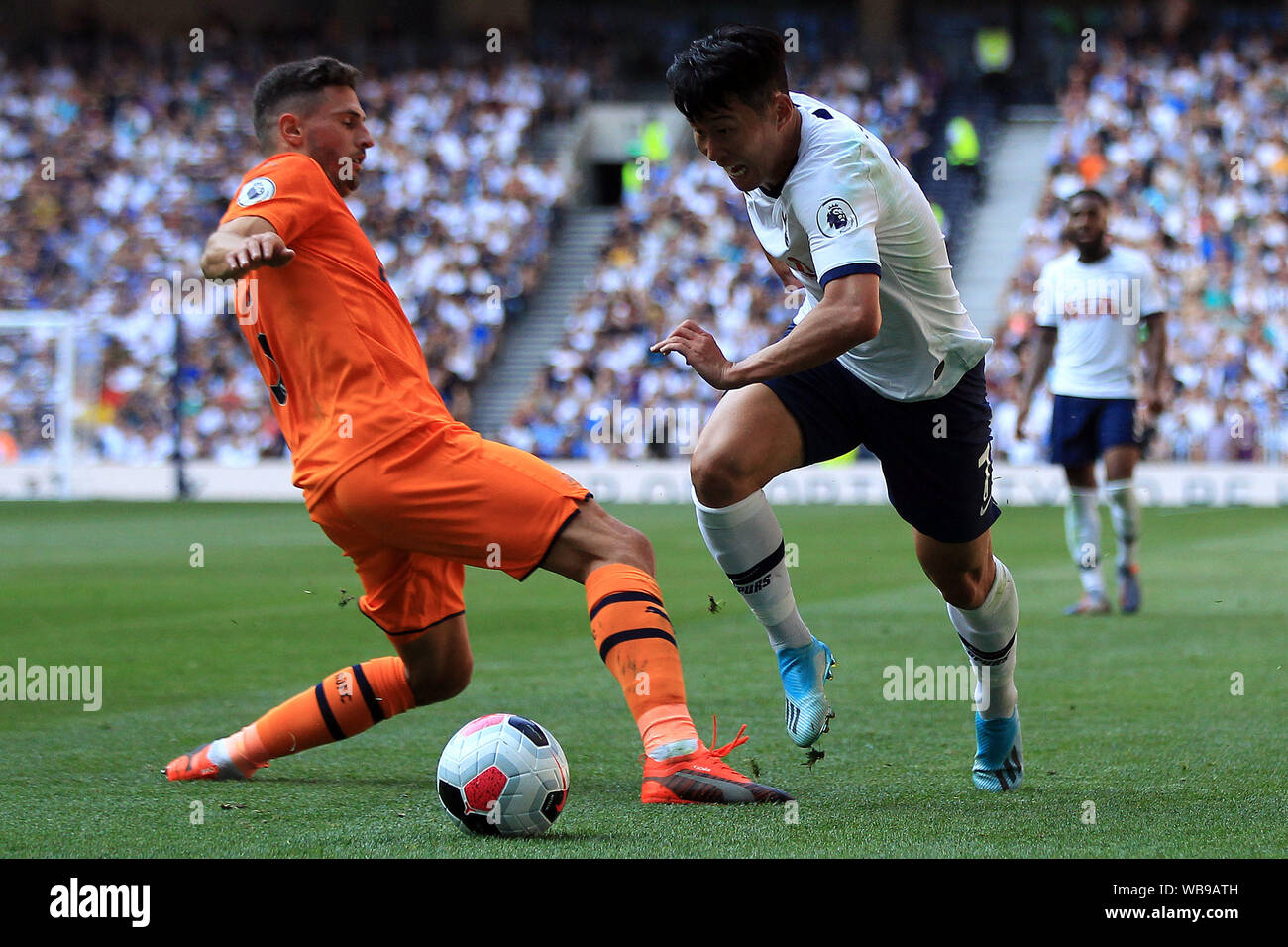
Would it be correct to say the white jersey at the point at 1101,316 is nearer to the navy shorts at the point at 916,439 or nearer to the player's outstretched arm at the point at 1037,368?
the player's outstretched arm at the point at 1037,368

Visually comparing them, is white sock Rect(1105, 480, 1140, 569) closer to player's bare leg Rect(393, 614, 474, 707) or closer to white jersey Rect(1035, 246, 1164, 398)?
white jersey Rect(1035, 246, 1164, 398)

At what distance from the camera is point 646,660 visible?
4.16 meters

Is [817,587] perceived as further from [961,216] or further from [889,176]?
[961,216]

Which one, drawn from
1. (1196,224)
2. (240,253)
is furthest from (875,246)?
(1196,224)

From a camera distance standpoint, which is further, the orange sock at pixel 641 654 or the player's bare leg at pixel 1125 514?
the player's bare leg at pixel 1125 514

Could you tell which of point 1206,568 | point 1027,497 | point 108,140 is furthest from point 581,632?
point 108,140

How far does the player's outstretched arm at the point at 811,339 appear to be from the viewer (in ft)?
13.2

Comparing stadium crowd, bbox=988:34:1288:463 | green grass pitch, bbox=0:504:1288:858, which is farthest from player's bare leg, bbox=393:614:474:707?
stadium crowd, bbox=988:34:1288:463

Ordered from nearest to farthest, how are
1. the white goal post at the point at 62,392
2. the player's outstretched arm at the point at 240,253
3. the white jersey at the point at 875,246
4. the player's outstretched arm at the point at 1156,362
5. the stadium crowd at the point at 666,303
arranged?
the player's outstretched arm at the point at 240,253 < the white jersey at the point at 875,246 < the player's outstretched arm at the point at 1156,362 < the white goal post at the point at 62,392 < the stadium crowd at the point at 666,303

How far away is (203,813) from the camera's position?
4258mm

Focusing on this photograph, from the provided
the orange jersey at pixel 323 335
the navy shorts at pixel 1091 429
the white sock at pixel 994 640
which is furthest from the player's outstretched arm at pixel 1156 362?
the orange jersey at pixel 323 335

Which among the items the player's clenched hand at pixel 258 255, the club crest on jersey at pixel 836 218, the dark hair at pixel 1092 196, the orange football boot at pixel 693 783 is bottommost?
the orange football boot at pixel 693 783

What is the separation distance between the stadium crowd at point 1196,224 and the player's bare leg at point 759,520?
1687cm

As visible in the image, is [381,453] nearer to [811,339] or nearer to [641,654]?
[641,654]
